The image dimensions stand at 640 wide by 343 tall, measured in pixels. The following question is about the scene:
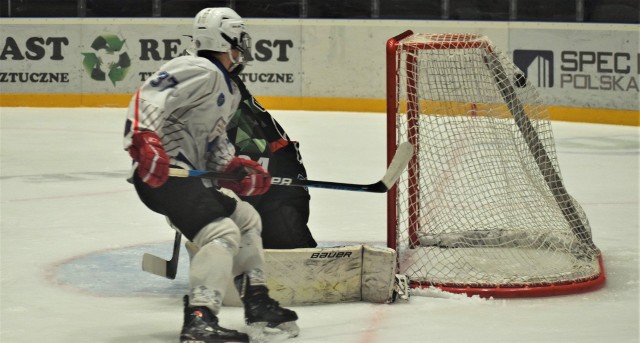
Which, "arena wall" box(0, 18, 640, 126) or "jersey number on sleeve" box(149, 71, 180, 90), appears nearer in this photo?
"jersey number on sleeve" box(149, 71, 180, 90)

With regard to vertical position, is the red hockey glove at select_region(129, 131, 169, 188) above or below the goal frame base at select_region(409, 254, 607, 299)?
above

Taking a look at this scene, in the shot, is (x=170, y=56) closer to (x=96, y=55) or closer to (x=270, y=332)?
(x=96, y=55)

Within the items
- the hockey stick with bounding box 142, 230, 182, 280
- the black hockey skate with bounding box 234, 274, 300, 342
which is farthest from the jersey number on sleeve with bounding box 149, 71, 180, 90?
the hockey stick with bounding box 142, 230, 182, 280

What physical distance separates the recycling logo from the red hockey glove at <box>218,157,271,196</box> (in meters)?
7.58

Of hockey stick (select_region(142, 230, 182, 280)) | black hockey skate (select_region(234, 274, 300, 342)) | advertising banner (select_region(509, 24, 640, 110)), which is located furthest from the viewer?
advertising banner (select_region(509, 24, 640, 110))

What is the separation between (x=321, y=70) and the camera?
431 inches

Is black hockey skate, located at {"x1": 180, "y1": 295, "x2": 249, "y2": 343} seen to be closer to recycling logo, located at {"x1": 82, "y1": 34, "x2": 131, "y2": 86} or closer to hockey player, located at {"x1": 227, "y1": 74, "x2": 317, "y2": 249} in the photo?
hockey player, located at {"x1": 227, "y1": 74, "x2": 317, "y2": 249}

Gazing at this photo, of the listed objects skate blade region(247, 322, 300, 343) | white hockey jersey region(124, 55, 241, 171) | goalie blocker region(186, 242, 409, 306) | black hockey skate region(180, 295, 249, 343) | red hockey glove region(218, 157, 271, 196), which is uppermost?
white hockey jersey region(124, 55, 241, 171)

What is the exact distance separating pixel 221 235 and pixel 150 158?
30cm

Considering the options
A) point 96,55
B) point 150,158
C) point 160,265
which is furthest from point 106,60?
point 150,158

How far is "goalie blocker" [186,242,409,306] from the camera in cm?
402

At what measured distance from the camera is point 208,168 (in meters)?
3.75

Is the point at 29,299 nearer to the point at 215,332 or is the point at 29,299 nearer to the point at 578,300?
the point at 215,332

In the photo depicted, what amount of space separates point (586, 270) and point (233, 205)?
5.03 ft
